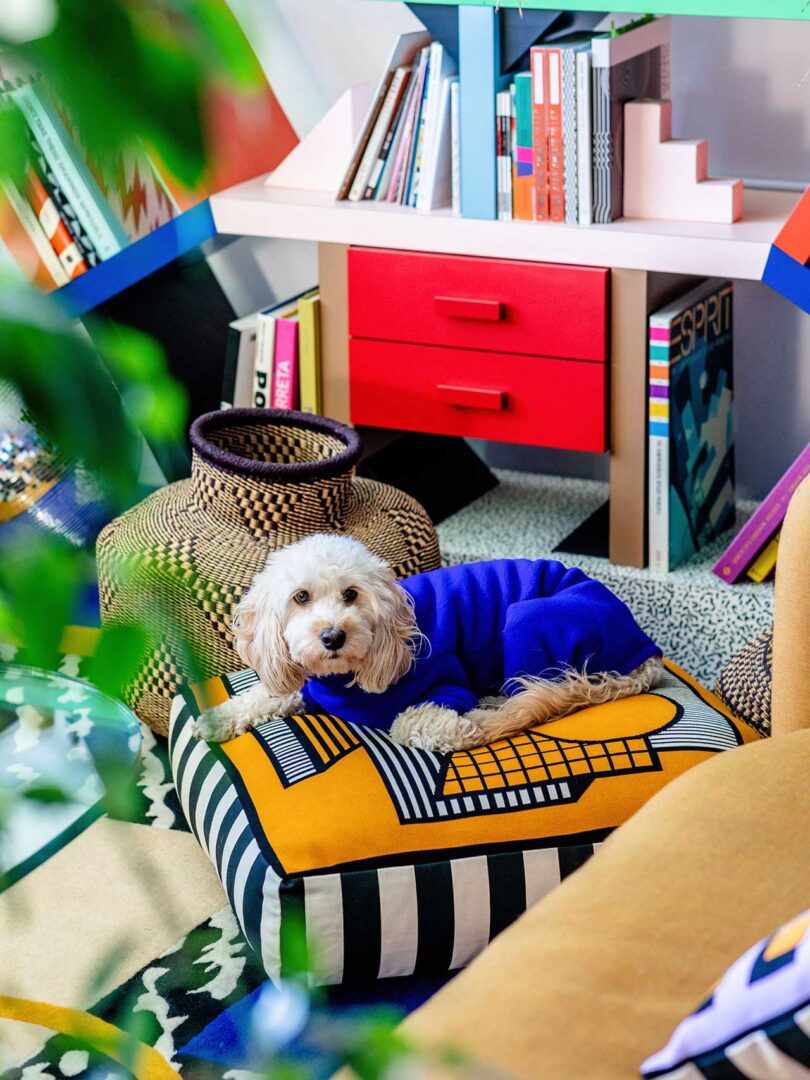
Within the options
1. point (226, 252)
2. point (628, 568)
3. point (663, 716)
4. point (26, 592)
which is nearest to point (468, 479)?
point (628, 568)

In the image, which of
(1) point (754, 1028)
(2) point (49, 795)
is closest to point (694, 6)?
(1) point (754, 1028)

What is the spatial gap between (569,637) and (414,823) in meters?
0.36

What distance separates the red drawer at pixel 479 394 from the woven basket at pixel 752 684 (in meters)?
0.64

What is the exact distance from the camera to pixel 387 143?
263cm

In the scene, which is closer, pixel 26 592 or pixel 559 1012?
pixel 26 592

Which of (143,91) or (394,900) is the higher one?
(143,91)

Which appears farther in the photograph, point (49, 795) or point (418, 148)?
point (418, 148)

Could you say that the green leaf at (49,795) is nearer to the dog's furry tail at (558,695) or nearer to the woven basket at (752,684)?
the dog's furry tail at (558,695)

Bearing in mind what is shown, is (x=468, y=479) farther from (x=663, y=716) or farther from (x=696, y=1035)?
(x=696, y=1035)

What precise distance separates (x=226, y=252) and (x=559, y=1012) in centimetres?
240

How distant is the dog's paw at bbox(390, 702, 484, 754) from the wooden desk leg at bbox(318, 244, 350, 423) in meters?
1.06

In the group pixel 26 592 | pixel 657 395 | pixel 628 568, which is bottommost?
pixel 628 568

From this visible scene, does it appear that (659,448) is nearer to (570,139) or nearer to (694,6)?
(570,139)

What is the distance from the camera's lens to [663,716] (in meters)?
1.78
